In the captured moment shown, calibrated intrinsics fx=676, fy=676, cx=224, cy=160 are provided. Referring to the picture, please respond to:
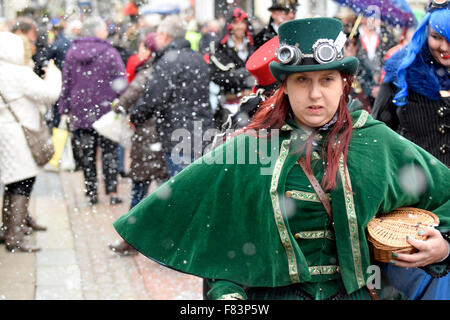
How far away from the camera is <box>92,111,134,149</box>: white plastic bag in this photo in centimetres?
766

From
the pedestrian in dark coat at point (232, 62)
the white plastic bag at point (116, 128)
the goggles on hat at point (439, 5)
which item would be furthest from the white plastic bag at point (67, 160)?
the goggles on hat at point (439, 5)

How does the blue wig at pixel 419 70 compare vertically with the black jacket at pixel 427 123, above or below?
above

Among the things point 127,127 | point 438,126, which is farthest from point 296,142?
point 127,127

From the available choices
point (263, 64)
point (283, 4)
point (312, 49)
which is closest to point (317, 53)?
point (312, 49)

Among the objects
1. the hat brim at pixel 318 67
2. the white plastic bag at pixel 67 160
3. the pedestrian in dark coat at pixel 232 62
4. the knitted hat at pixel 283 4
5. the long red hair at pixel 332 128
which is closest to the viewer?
the hat brim at pixel 318 67

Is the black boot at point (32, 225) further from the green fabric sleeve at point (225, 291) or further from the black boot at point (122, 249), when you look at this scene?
the green fabric sleeve at point (225, 291)

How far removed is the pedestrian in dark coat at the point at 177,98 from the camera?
21.6ft

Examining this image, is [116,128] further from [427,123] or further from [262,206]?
[262,206]

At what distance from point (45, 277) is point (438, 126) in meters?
3.65

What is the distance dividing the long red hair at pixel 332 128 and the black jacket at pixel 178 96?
386cm

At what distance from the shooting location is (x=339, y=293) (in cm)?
269

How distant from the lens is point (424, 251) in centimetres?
252

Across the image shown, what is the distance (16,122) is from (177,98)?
61.8 inches

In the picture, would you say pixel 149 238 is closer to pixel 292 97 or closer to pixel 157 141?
pixel 292 97
